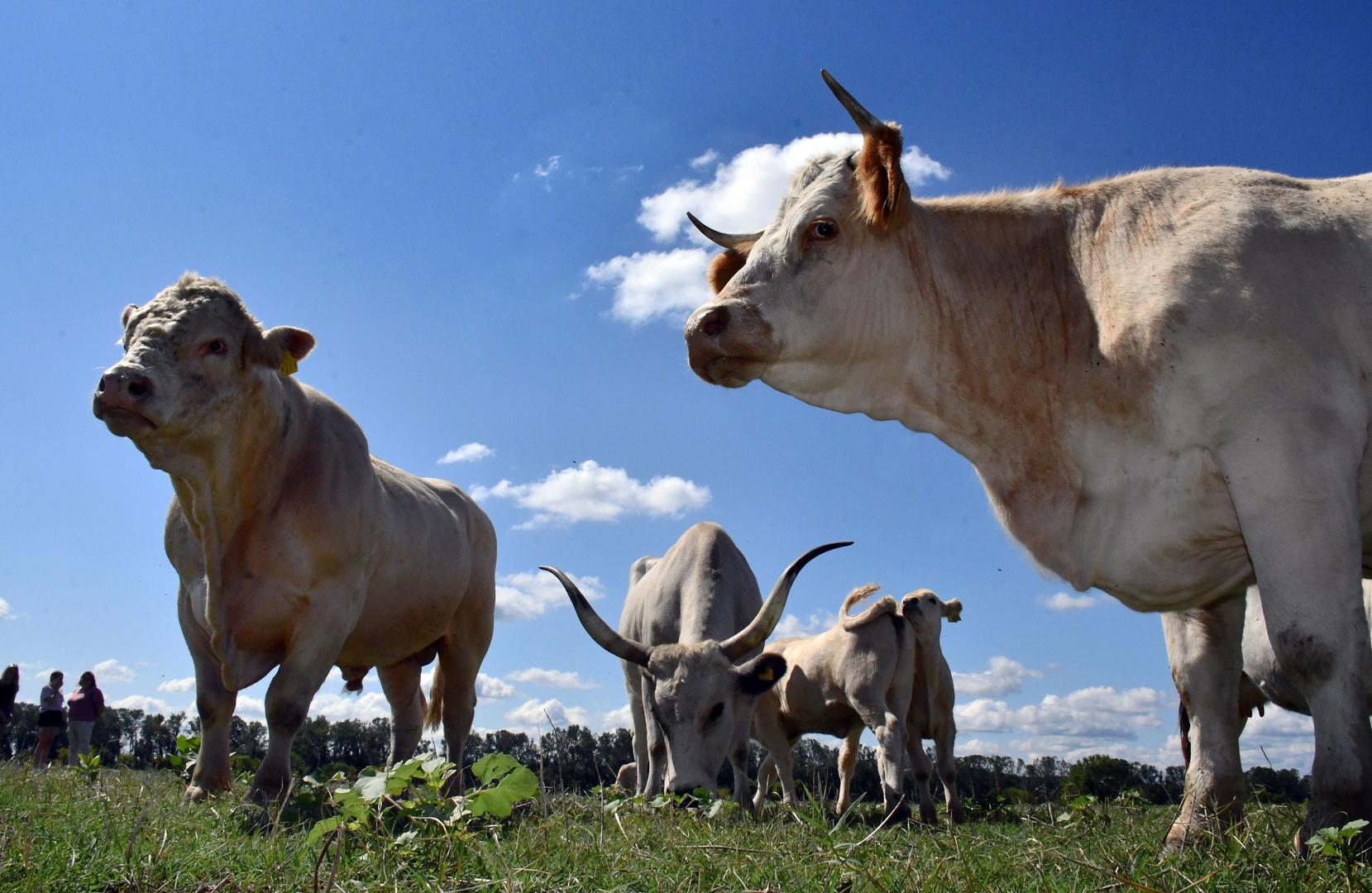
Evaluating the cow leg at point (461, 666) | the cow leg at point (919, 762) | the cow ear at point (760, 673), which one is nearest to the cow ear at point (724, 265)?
the cow ear at point (760, 673)

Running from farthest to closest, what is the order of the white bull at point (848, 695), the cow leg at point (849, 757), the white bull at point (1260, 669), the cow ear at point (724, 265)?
1. the cow leg at point (849, 757)
2. the white bull at point (848, 695)
3. the white bull at point (1260, 669)
4. the cow ear at point (724, 265)

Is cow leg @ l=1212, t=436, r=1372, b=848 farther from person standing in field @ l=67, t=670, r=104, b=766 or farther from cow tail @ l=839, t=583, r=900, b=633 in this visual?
person standing in field @ l=67, t=670, r=104, b=766

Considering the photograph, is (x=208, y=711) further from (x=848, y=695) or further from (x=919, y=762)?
(x=919, y=762)

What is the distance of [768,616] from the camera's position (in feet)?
29.3

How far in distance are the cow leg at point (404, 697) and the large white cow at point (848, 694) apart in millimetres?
3234

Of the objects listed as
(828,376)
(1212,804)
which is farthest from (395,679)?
(1212,804)

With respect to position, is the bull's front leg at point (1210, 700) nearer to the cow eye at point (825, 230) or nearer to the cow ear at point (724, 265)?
the cow eye at point (825, 230)

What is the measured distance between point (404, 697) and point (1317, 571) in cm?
795

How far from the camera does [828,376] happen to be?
4.88m

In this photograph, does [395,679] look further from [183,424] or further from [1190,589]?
[1190,589]

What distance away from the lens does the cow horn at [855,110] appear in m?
4.55

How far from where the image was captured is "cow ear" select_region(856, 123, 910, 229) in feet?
15.2

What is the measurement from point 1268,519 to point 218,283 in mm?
5938

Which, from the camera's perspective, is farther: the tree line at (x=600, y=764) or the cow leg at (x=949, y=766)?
the cow leg at (x=949, y=766)
